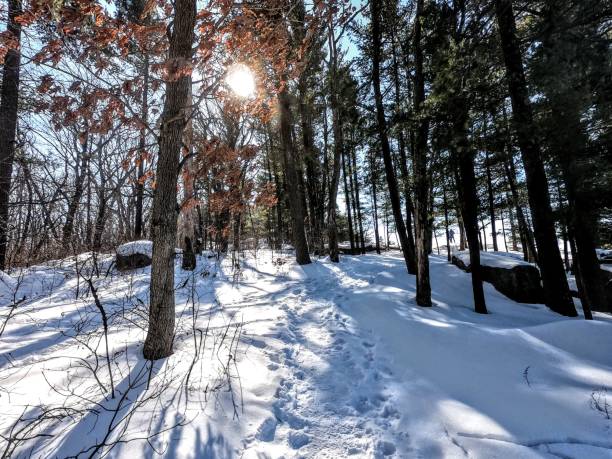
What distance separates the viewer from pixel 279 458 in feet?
6.17

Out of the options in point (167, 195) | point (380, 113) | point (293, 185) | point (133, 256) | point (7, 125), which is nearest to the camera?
point (167, 195)

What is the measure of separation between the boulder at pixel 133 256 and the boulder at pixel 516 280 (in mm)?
10470

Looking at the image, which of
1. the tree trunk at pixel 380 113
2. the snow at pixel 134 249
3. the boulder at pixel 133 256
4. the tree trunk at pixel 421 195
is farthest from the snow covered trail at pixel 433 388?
the snow at pixel 134 249

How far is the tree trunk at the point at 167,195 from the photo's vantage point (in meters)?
2.82

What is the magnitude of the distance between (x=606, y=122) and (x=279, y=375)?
5522 millimetres

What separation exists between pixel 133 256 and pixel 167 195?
24.7ft

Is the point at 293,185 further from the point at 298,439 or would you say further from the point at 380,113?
the point at 298,439

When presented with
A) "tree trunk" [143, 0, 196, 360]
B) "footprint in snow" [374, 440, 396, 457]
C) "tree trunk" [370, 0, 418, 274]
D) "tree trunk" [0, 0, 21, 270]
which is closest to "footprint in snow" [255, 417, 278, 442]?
"footprint in snow" [374, 440, 396, 457]

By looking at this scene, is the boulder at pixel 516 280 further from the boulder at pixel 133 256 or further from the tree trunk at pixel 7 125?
the tree trunk at pixel 7 125

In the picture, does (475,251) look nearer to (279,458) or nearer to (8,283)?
(279,458)

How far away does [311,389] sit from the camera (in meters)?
2.73

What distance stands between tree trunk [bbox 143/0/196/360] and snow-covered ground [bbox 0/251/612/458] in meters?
0.27

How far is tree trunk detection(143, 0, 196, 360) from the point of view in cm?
282

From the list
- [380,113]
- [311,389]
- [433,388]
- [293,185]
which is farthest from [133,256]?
[433,388]
